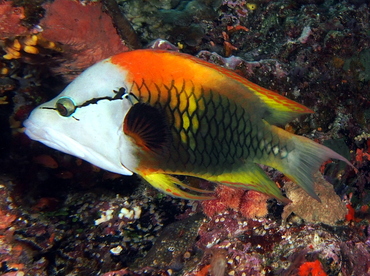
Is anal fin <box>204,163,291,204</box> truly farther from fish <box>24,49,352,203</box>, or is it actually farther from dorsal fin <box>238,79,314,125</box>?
dorsal fin <box>238,79,314,125</box>

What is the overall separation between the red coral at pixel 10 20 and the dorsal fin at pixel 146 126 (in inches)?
75.7

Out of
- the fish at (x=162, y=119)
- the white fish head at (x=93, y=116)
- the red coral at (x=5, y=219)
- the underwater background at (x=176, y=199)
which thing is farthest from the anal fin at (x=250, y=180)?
the red coral at (x=5, y=219)

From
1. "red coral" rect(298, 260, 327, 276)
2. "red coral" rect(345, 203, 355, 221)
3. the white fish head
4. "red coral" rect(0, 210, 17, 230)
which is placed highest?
the white fish head

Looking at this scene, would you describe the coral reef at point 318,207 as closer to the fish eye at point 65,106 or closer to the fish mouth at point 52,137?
the fish mouth at point 52,137

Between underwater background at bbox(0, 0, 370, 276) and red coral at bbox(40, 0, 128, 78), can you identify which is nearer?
underwater background at bbox(0, 0, 370, 276)

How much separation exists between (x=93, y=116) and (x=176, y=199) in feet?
7.63

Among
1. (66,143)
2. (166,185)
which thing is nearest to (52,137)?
(66,143)

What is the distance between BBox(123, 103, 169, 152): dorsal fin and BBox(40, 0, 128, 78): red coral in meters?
1.86

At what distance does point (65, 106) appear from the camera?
5.30 ft

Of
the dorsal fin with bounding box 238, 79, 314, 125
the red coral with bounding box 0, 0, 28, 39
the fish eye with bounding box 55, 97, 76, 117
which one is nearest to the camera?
the fish eye with bounding box 55, 97, 76, 117

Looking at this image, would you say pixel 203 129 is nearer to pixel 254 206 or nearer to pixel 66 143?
pixel 66 143

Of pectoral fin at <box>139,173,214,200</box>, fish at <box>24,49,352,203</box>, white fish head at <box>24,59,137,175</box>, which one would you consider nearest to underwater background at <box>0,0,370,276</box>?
fish at <box>24,49,352,203</box>

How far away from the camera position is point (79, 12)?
2.92m

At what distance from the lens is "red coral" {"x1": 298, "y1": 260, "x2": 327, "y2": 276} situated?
2.19 metres
